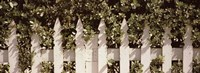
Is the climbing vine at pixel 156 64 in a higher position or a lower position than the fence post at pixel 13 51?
lower

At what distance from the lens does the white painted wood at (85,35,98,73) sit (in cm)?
343

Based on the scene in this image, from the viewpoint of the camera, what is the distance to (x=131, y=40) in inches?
136

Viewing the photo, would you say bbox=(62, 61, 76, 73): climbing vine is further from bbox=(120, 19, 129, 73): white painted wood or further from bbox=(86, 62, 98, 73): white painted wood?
bbox=(120, 19, 129, 73): white painted wood

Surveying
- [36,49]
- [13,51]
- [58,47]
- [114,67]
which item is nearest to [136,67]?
[114,67]

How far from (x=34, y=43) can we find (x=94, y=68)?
65 cm

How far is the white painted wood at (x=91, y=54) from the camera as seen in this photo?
3432 millimetres

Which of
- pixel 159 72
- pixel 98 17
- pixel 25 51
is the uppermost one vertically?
pixel 98 17

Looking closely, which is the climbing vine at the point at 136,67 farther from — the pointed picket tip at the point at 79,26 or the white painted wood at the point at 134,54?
the pointed picket tip at the point at 79,26

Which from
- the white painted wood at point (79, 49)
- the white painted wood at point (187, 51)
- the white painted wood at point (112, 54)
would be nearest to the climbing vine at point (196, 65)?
the white painted wood at point (187, 51)

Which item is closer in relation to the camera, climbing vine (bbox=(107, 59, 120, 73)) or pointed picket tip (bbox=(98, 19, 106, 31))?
pointed picket tip (bbox=(98, 19, 106, 31))

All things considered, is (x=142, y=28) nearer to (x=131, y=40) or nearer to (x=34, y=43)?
(x=131, y=40)

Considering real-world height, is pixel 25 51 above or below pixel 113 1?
below

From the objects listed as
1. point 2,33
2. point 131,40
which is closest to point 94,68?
point 131,40

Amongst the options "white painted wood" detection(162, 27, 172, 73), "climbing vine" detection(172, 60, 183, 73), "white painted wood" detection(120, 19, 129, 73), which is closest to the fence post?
"white painted wood" detection(120, 19, 129, 73)
